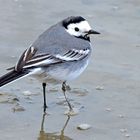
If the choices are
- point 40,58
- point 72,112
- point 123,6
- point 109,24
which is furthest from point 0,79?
point 123,6

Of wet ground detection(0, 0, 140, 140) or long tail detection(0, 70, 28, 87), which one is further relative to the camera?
wet ground detection(0, 0, 140, 140)

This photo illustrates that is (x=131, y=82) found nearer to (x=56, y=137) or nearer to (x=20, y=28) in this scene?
(x=56, y=137)

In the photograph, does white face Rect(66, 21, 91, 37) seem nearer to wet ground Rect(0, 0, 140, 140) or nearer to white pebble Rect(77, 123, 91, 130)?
wet ground Rect(0, 0, 140, 140)

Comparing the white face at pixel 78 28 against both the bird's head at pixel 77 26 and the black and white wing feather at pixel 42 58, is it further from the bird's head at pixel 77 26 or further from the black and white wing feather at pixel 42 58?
the black and white wing feather at pixel 42 58

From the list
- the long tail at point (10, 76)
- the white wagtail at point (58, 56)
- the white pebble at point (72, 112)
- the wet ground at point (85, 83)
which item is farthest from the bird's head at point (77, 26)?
the long tail at point (10, 76)

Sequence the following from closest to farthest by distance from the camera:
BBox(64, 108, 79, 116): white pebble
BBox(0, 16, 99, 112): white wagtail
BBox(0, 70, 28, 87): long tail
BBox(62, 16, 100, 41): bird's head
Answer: BBox(0, 70, 28, 87): long tail, BBox(0, 16, 99, 112): white wagtail, BBox(64, 108, 79, 116): white pebble, BBox(62, 16, 100, 41): bird's head

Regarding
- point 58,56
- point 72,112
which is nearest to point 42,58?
point 58,56

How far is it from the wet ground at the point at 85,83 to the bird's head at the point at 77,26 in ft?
2.11

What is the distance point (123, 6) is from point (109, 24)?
71cm

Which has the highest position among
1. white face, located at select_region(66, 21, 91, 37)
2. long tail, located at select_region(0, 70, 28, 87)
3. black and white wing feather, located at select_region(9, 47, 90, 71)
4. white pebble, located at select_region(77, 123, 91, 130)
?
white face, located at select_region(66, 21, 91, 37)

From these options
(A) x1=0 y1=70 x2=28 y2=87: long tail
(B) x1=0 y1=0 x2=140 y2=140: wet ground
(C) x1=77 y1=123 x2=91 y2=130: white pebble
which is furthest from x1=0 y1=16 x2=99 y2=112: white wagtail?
(C) x1=77 y1=123 x2=91 y2=130: white pebble

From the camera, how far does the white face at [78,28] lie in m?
7.25

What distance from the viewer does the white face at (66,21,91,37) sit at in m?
7.25

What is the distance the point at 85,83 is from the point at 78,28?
0.77m
